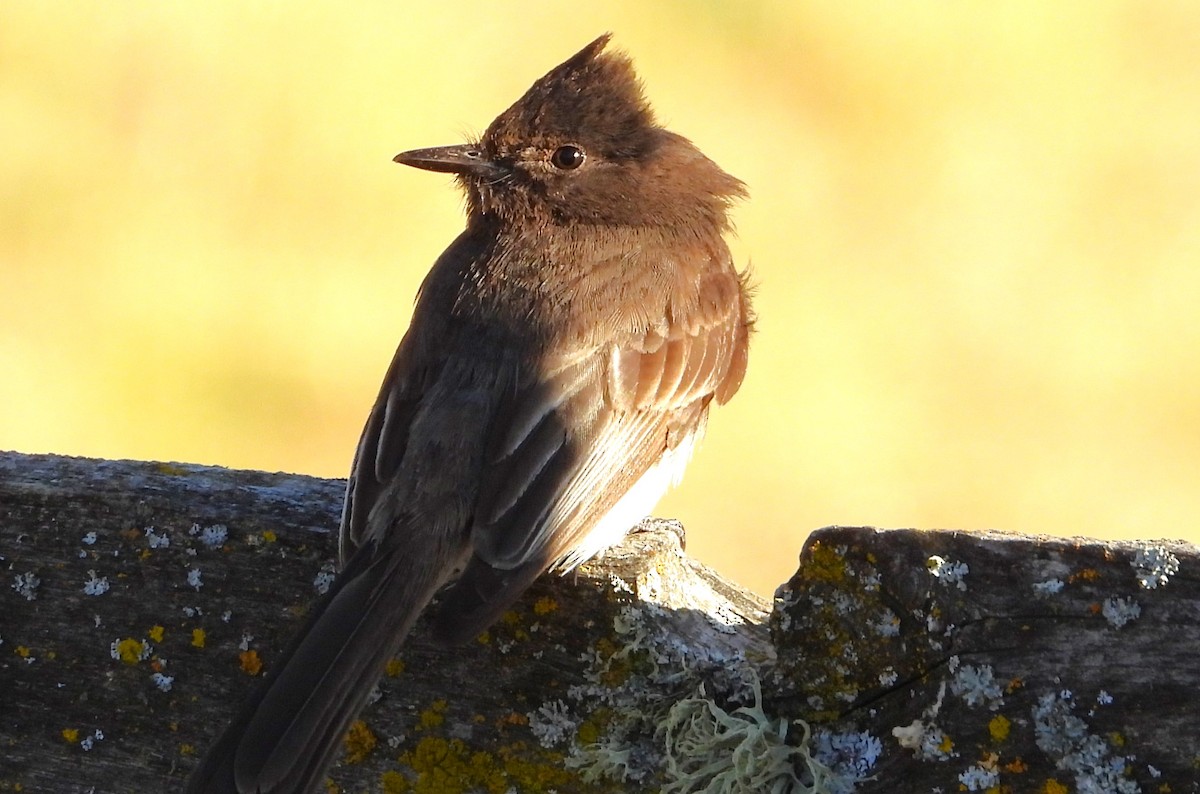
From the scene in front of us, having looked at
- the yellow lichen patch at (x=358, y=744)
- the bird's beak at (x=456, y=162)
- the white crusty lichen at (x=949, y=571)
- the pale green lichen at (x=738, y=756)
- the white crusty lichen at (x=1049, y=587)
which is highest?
the bird's beak at (x=456, y=162)

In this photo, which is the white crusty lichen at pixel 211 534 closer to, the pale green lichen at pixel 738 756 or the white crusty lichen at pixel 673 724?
the white crusty lichen at pixel 673 724

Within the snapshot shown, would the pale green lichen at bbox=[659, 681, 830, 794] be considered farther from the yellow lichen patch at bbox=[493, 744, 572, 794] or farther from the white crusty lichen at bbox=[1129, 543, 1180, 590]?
the white crusty lichen at bbox=[1129, 543, 1180, 590]

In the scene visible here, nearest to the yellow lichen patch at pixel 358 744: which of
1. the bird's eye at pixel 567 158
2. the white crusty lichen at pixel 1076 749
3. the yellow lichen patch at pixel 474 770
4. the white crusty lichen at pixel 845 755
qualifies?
the yellow lichen patch at pixel 474 770

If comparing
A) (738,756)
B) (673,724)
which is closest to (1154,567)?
(738,756)

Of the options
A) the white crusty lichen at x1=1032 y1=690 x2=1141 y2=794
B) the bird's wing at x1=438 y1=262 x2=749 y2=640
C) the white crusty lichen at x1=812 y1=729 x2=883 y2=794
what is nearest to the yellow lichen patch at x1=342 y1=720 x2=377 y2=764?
the bird's wing at x1=438 y1=262 x2=749 y2=640

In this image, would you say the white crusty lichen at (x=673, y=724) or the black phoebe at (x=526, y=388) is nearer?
the white crusty lichen at (x=673, y=724)

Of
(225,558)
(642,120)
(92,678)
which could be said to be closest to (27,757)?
(92,678)

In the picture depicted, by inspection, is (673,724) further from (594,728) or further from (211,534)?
(211,534)
